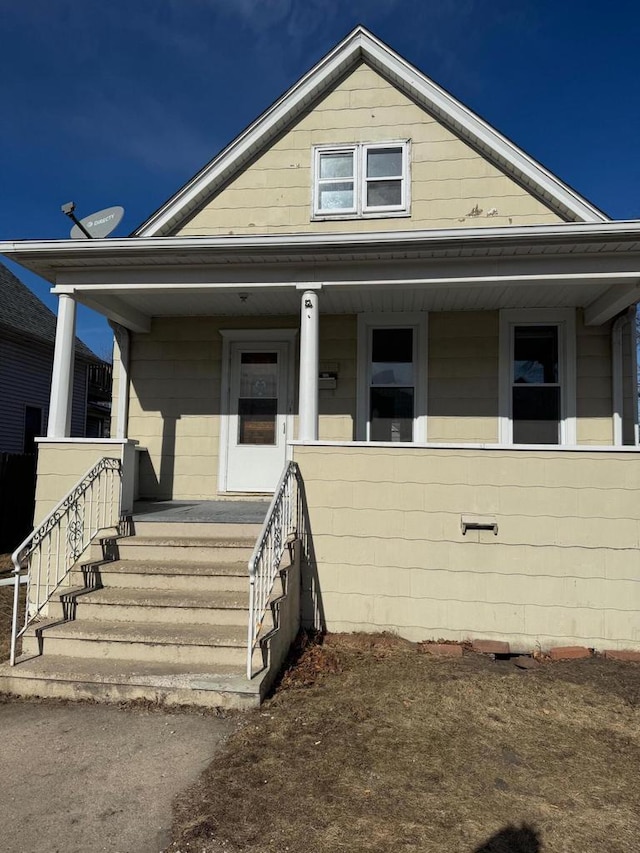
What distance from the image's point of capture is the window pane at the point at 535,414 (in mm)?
6957

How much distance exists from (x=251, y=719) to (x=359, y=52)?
775cm

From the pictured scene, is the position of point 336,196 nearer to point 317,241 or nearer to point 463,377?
point 317,241

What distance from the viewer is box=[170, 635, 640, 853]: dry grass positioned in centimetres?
250

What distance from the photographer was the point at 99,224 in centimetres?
679

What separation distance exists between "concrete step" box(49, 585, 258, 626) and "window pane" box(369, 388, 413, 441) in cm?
318

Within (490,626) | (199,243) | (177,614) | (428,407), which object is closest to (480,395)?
(428,407)

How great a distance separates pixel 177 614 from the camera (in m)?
4.46

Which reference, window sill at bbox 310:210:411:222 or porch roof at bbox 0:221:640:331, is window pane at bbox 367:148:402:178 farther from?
porch roof at bbox 0:221:640:331

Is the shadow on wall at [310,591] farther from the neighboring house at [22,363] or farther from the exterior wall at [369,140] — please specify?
the neighboring house at [22,363]

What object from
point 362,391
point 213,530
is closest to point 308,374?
point 362,391

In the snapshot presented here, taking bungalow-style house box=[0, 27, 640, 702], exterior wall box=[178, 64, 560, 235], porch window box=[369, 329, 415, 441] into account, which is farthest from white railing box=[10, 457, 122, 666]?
exterior wall box=[178, 64, 560, 235]

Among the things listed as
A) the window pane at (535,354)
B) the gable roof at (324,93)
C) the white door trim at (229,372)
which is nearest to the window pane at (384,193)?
the gable roof at (324,93)

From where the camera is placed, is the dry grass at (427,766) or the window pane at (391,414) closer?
the dry grass at (427,766)

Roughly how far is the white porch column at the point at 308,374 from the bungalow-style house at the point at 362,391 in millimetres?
30
